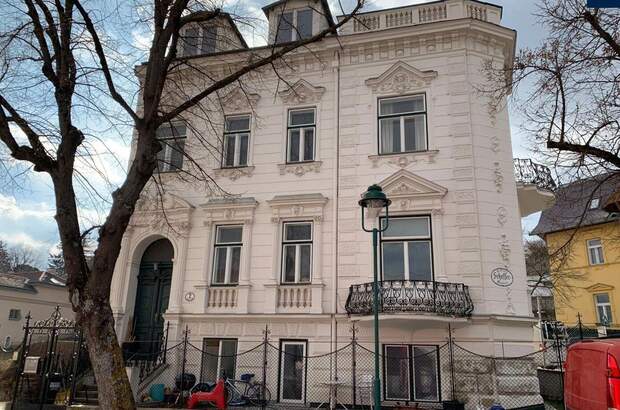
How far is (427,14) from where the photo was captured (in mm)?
15016

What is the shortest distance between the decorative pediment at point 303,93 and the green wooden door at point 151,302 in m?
6.44

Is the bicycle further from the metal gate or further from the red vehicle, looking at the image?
the red vehicle

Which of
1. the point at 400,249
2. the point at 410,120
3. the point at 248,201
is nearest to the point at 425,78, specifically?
the point at 410,120

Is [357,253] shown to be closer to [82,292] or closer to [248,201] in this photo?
[248,201]

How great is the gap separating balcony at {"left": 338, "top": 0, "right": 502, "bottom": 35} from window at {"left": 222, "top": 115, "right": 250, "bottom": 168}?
433 centimetres

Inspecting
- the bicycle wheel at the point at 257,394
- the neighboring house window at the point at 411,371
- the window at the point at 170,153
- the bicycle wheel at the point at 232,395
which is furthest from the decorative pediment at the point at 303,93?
the bicycle wheel at the point at 232,395

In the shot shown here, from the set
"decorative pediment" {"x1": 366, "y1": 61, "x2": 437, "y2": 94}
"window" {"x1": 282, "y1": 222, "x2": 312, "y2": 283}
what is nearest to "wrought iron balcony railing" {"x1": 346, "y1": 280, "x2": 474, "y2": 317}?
"window" {"x1": 282, "y1": 222, "x2": 312, "y2": 283}

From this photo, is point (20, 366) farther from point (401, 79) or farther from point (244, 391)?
point (401, 79)

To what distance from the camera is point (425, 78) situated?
1453 cm

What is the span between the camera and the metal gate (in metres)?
12.4

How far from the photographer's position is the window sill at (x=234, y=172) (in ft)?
50.1

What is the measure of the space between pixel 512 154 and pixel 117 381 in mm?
11513

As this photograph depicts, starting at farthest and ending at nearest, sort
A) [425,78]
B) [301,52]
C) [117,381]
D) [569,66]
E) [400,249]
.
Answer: [301,52], [425,78], [400,249], [569,66], [117,381]

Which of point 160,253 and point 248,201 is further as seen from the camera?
point 160,253
